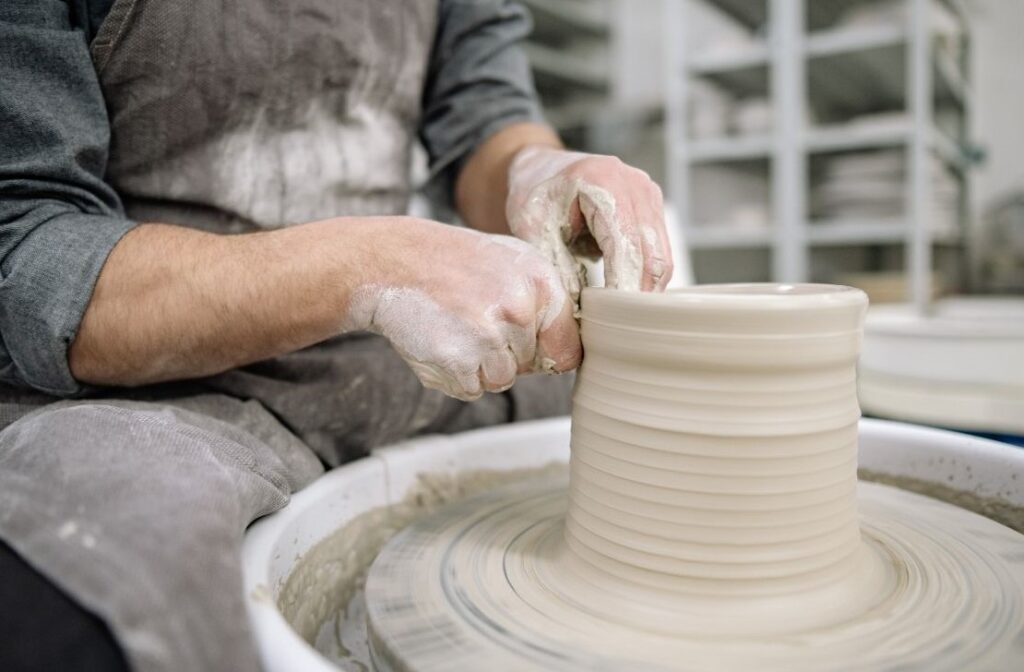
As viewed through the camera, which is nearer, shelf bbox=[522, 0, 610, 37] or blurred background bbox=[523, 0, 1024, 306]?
blurred background bbox=[523, 0, 1024, 306]

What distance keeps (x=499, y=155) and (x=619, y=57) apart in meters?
4.19

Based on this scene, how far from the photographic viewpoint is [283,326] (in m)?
0.71

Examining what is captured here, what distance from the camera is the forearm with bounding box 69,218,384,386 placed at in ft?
2.26

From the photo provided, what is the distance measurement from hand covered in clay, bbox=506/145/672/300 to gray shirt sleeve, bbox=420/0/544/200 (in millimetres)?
325

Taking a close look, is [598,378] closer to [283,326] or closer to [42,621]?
[283,326]

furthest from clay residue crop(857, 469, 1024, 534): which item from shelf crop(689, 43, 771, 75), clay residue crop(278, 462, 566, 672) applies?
shelf crop(689, 43, 771, 75)

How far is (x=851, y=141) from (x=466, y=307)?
2.77 metres

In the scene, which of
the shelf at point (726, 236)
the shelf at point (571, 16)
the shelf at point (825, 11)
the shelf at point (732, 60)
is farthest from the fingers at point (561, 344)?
the shelf at point (571, 16)

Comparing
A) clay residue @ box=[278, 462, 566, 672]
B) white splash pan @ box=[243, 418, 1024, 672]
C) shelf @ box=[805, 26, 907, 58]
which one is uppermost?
shelf @ box=[805, 26, 907, 58]

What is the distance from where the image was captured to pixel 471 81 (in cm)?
116

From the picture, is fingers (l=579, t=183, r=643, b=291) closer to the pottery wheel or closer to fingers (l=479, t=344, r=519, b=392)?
fingers (l=479, t=344, r=519, b=392)

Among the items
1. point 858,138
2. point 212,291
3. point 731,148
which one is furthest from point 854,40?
point 212,291

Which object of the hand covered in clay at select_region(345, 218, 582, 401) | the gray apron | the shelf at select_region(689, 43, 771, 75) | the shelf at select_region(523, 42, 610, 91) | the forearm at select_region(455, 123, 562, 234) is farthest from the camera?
the shelf at select_region(523, 42, 610, 91)

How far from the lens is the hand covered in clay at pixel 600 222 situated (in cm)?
70
